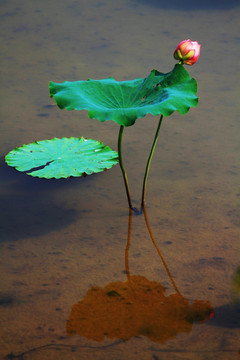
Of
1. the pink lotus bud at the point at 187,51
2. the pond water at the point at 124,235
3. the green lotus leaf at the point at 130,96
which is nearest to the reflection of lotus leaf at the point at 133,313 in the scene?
the pond water at the point at 124,235

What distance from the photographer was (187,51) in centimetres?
202

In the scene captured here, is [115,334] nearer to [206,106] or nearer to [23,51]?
[206,106]

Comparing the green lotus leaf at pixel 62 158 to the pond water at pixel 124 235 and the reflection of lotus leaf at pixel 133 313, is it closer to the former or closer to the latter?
the pond water at pixel 124 235

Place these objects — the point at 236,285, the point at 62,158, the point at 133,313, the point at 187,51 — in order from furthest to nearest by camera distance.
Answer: the point at 62,158, the point at 187,51, the point at 236,285, the point at 133,313

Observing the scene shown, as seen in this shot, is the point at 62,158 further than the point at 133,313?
Yes

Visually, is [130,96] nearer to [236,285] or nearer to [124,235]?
[124,235]

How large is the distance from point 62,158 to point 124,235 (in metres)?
0.52

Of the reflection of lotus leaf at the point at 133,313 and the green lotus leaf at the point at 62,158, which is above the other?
the green lotus leaf at the point at 62,158

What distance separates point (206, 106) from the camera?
3264mm

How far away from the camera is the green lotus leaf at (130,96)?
1.85m

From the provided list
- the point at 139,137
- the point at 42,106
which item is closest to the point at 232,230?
the point at 139,137

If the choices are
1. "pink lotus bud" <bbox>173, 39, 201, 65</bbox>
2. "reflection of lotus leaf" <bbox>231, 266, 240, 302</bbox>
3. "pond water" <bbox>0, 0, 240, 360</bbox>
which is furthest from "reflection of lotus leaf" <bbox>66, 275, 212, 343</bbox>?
"pink lotus bud" <bbox>173, 39, 201, 65</bbox>

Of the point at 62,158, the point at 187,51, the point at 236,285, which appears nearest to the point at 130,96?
the point at 187,51

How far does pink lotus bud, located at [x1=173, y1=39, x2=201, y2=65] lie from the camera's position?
200 centimetres
